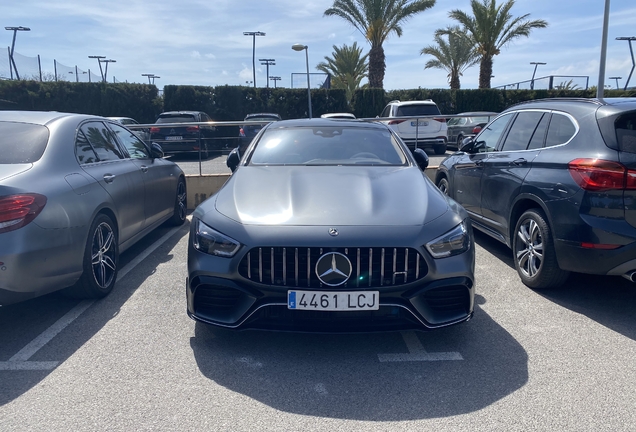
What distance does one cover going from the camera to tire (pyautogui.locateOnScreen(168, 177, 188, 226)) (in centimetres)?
736

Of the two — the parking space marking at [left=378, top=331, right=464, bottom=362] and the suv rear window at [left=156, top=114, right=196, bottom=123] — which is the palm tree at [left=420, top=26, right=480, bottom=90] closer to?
the suv rear window at [left=156, top=114, right=196, bottom=123]

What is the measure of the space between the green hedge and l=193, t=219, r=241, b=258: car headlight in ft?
78.8

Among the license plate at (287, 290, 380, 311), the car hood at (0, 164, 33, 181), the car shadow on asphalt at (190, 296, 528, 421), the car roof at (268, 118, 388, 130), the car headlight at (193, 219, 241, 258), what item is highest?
the car roof at (268, 118, 388, 130)

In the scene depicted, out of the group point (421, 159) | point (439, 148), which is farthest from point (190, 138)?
point (439, 148)

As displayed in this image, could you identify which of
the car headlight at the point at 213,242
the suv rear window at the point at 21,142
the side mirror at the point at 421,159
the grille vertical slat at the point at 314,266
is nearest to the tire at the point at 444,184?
the side mirror at the point at 421,159

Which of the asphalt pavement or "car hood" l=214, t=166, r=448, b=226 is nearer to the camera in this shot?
the asphalt pavement

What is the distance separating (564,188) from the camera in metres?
4.24

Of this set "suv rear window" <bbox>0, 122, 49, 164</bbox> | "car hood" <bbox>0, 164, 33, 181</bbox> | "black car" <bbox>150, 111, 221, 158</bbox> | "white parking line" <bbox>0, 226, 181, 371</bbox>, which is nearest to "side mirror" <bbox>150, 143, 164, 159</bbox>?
"white parking line" <bbox>0, 226, 181, 371</bbox>

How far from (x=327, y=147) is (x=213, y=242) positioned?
1.86 m

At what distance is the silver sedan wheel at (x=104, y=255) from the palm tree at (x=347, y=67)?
1349 inches

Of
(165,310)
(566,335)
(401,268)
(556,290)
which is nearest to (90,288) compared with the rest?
(165,310)

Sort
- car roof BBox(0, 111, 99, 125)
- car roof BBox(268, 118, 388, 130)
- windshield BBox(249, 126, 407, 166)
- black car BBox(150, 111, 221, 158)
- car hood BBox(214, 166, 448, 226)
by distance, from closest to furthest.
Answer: car hood BBox(214, 166, 448, 226) < car roof BBox(0, 111, 99, 125) < windshield BBox(249, 126, 407, 166) < car roof BBox(268, 118, 388, 130) < black car BBox(150, 111, 221, 158)

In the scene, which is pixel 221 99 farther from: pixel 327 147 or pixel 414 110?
pixel 327 147

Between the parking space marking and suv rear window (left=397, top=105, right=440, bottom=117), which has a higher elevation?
suv rear window (left=397, top=105, right=440, bottom=117)
